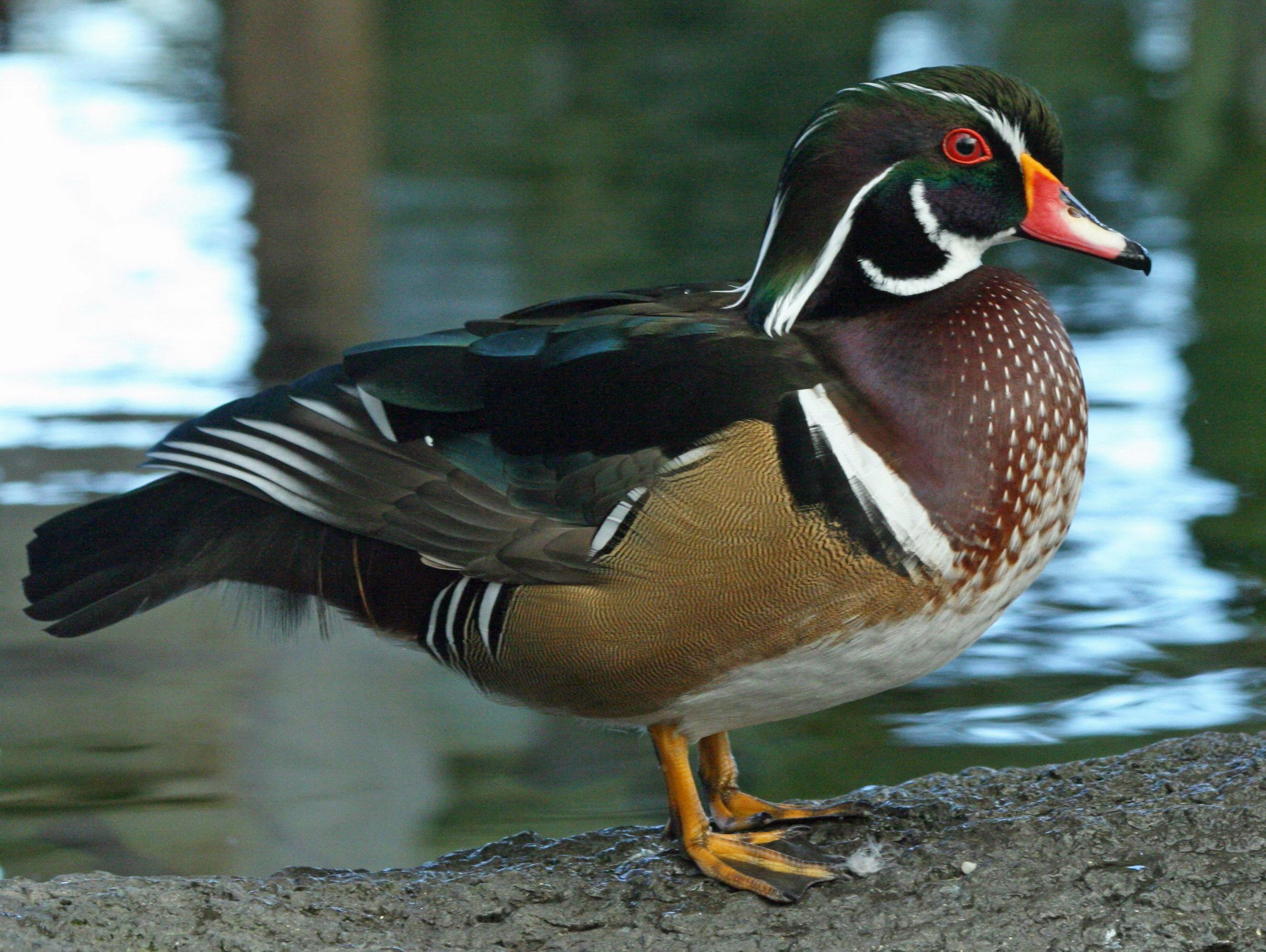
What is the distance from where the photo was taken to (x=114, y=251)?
7797 mm

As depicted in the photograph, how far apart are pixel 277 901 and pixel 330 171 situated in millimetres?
4657

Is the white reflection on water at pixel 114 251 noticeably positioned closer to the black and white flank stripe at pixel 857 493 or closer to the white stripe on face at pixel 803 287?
the white stripe on face at pixel 803 287

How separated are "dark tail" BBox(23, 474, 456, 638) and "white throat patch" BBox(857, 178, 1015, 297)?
860 mm

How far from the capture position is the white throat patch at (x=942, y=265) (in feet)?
8.23

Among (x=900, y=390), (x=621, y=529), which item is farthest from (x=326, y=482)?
(x=900, y=390)

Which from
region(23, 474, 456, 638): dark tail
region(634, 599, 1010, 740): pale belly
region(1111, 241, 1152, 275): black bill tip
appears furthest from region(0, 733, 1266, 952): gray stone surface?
region(1111, 241, 1152, 275): black bill tip

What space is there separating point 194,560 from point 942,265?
4.09ft

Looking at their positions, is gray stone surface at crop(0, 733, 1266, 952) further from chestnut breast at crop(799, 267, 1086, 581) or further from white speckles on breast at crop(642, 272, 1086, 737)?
chestnut breast at crop(799, 267, 1086, 581)

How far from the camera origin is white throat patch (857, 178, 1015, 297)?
251 centimetres

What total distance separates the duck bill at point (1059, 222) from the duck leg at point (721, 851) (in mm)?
941

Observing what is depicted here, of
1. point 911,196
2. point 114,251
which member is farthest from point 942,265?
point 114,251

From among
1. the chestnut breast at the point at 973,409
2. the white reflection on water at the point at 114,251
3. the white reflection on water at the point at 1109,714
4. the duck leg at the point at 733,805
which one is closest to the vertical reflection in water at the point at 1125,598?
the white reflection on water at the point at 1109,714

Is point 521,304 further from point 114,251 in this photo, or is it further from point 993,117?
point 993,117

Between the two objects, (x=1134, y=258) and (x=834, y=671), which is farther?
(x=1134, y=258)
